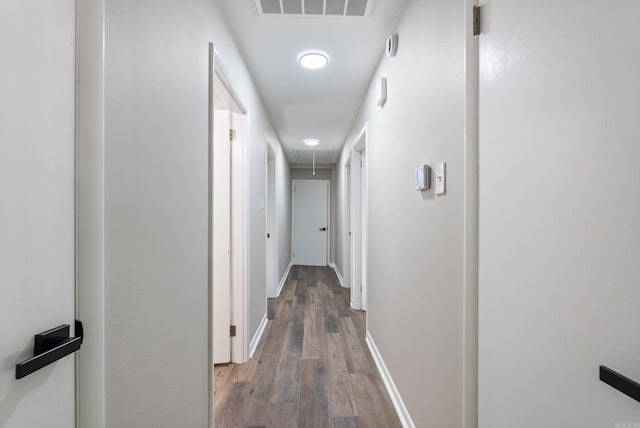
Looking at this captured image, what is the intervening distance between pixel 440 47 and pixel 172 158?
1190 mm

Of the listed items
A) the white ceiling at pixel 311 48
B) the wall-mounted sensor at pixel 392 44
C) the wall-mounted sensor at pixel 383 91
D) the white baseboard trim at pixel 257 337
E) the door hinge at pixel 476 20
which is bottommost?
the white baseboard trim at pixel 257 337

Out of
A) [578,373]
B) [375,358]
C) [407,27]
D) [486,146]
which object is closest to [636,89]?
[486,146]

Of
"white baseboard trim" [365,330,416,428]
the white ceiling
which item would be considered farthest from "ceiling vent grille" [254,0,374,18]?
"white baseboard trim" [365,330,416,428]

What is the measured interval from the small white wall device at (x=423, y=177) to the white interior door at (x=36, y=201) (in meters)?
1.26

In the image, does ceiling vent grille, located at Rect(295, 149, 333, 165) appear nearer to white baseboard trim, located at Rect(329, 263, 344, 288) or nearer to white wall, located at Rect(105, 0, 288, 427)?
white baseboard trim, located at Rect(329, 263, 344, 288)

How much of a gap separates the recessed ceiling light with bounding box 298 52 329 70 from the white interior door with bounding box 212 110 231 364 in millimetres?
735

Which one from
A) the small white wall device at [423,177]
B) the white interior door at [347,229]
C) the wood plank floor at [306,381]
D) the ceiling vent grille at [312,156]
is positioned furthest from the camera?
the ceiling vent grille at [312,156]

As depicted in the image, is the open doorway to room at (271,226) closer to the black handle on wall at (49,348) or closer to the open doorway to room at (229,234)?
the open doorway to room at (229,234)

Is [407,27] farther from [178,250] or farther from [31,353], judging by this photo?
[31,353]

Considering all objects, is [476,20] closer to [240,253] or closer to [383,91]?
[383,91]

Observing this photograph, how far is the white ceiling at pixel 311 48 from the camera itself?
187 cm

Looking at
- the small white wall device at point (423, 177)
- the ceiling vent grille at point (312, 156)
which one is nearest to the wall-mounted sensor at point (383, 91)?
the small white wall device at point (423, 177)

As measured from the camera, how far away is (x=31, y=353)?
580 millimetres

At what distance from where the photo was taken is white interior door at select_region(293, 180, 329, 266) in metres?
7.13
